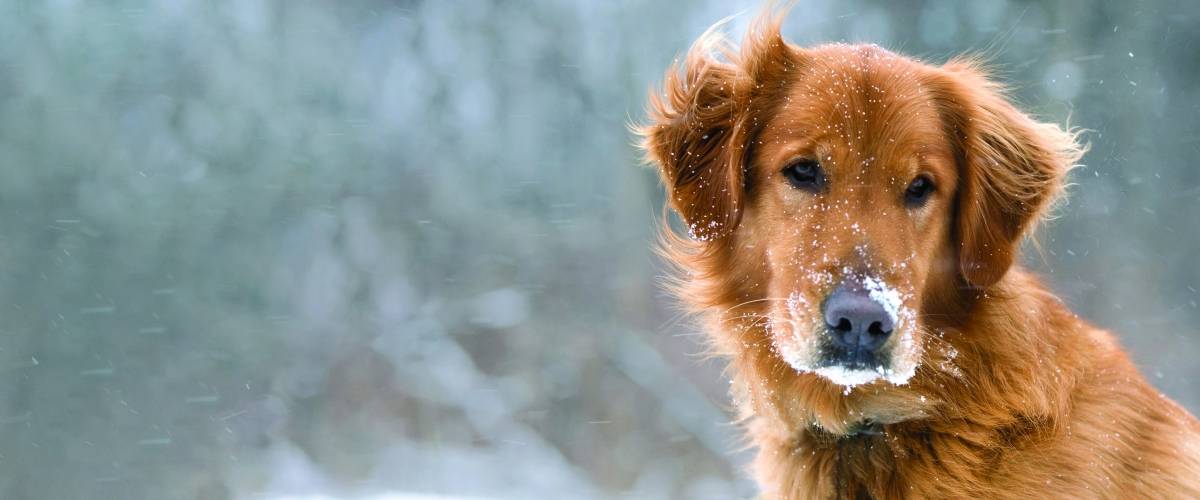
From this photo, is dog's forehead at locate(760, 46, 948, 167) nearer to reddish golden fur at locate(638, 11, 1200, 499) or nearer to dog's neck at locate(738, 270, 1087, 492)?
reddish golden fur at locate(638, 11, 1200, 499)

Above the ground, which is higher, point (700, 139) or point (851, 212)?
point (700, 139)

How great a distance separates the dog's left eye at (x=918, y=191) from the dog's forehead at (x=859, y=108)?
9 centimetres

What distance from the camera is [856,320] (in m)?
2.72

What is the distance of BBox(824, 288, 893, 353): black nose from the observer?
2.71m

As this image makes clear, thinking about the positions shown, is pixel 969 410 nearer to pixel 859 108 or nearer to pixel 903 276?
pixel 903 276

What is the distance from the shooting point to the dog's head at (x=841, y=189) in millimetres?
2811

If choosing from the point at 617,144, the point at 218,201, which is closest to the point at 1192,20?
the point at 617,144

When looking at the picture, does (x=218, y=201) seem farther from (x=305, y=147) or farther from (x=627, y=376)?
(x=627, y=376)

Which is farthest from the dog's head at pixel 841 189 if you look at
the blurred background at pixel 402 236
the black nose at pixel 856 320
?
the blurred background at pixel 402 236

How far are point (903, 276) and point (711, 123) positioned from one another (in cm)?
88

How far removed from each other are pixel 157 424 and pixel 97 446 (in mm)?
562

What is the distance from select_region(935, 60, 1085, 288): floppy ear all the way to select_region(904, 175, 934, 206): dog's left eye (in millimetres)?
177

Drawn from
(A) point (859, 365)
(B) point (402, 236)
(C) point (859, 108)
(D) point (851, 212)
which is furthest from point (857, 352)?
(B) point (402, 236)

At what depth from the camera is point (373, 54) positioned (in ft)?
30.8
